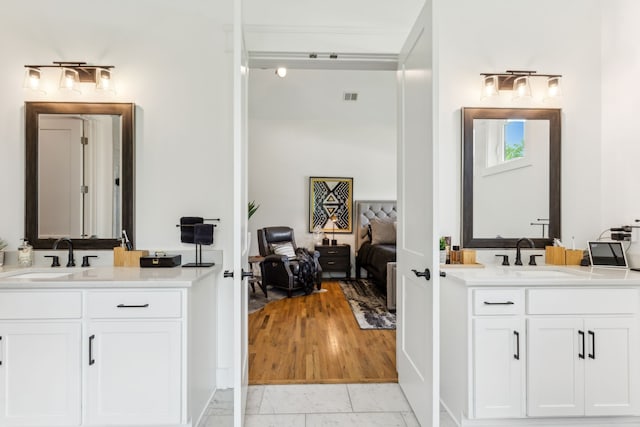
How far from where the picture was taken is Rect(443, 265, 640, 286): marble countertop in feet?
6.21

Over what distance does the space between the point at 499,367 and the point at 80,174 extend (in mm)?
2957

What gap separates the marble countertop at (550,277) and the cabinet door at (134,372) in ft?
5.34

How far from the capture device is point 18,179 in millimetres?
2432

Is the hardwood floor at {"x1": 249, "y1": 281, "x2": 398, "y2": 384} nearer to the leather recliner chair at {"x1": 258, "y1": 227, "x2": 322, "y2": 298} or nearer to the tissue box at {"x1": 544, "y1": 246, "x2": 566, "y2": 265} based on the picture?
the leather recliner chair at {"x1": 258, "y1": 227, "x2": 322, "y2": 298}

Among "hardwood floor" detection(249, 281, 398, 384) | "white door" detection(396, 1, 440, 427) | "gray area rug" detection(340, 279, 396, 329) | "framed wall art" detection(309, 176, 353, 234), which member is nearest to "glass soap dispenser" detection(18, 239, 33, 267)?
"hardwood floor" detection(249, 281, 398, 384)

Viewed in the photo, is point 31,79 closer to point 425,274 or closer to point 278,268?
point 425,274

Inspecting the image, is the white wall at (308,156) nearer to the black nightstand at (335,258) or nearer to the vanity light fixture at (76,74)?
the black nightstand at (335,258)

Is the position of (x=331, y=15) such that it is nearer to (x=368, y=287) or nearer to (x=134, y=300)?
(x=134, y=300)

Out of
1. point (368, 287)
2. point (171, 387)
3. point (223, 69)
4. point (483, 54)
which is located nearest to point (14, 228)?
point (171, 387)

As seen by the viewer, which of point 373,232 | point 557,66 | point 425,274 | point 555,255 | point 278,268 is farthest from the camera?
point 373,232

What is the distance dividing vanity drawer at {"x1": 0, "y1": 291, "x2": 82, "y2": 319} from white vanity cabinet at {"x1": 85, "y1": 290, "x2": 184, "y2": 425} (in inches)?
A: 3.4

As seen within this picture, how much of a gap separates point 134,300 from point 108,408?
22.8 inches

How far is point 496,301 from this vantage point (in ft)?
6.23

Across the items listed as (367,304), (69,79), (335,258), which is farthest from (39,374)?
(335,258)
